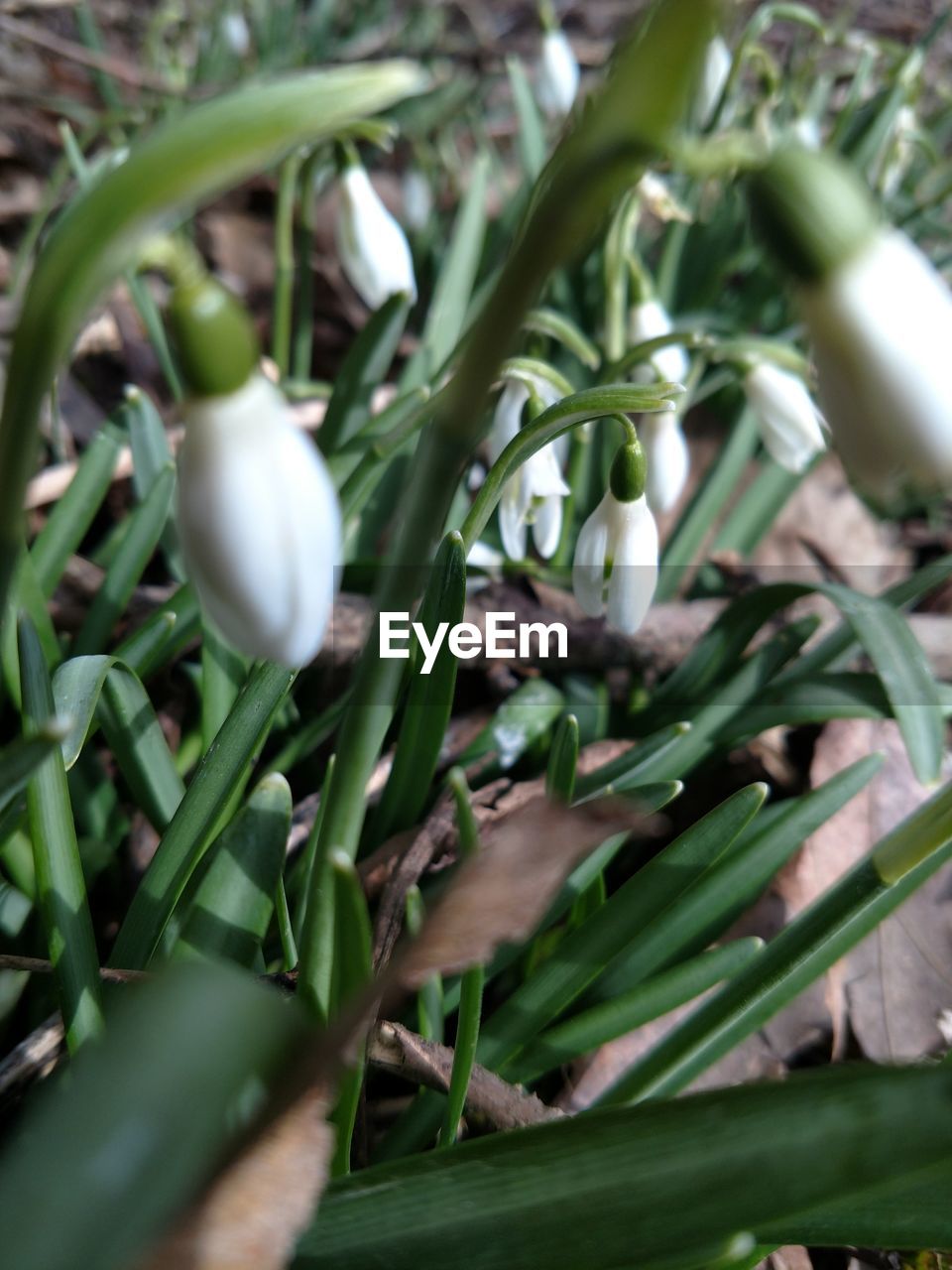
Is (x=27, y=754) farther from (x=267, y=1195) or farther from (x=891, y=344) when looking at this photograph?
(x=891, y=344)

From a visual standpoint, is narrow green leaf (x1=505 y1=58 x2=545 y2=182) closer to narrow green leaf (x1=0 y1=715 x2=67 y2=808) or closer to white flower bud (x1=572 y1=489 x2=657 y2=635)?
white flower bud (x1=572 y1=489 x2=657 y2=635)

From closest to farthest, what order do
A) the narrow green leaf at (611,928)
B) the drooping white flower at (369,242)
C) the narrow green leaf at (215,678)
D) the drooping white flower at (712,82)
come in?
the narrow green leaf at (611,928)
the narrow green leaf at (215,678)
the drooping white flower at (369,242)
the drooping white flower at (712,82)

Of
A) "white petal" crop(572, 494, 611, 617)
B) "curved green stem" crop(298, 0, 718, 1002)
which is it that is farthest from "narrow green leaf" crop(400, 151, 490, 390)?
"curved green stem" crop(298, 0, 718, 1002)

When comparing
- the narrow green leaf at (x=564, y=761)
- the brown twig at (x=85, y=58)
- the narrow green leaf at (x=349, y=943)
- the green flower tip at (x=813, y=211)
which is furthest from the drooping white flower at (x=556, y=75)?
Result: the narrow green leaf at (x=349, y=943)

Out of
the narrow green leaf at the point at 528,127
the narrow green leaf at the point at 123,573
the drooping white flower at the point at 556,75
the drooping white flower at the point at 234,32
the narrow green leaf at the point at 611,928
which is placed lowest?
the narrow green leaf at the point at 611,928

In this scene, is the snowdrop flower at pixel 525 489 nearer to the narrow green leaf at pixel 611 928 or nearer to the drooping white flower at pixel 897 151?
the narrow green leaf at pixel 611 928

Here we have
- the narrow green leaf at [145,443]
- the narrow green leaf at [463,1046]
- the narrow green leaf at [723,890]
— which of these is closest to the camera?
the narrow green leaf at [463,1046]

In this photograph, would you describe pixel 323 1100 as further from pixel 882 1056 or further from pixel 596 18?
pixel 596 18
